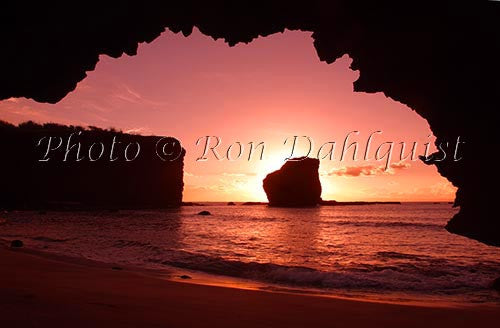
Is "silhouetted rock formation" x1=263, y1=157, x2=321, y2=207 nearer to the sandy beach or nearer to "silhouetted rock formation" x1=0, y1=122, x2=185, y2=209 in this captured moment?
"silhouetted rock formation" x1=0, y1=122, x2=185, y2=209

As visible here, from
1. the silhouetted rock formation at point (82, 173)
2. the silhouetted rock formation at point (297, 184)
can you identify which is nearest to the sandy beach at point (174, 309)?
the silhouetted rock formation at point (82, 173)

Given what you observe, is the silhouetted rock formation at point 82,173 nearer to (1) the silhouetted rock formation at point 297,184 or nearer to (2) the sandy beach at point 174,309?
(1) the silhouetted rock formation at point 297,184

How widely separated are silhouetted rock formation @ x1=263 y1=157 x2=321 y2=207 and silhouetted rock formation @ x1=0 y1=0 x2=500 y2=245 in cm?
12112

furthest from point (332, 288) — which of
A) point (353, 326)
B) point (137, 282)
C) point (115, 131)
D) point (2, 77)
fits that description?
point (115, 131)

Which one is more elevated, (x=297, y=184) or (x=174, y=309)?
(x=297, y=184)

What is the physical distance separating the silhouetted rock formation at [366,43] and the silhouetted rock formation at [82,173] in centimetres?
7273

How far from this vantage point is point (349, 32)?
9469 mm

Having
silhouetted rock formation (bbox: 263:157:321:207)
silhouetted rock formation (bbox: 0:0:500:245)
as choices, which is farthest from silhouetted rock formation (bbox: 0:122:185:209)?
silhouetted rock formation (bbox: 0:0:500:245)

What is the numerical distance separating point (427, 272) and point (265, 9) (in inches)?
404

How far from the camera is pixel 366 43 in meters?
9.49

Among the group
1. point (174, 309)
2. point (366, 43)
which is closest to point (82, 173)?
point (366, 43)

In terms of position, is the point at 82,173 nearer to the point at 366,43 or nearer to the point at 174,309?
the point at 366,43

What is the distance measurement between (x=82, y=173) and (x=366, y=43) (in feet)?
316

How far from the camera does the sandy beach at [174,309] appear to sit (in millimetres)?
4520
